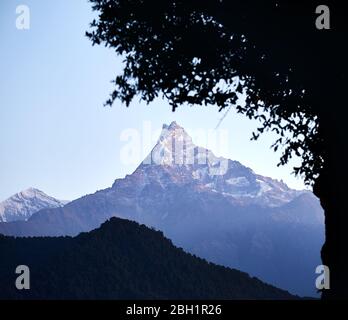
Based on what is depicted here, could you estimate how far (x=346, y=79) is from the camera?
16.0 meters

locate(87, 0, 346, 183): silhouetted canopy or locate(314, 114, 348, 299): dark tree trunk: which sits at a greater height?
locate(87, 0, 346, 183): silhouetted canopy

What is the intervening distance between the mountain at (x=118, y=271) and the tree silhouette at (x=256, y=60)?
59.3 m

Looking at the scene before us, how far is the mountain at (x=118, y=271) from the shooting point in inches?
3027

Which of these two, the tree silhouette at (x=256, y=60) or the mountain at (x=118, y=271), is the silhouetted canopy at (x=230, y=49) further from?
the mountain at (x=118, y=271)

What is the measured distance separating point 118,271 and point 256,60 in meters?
71.2

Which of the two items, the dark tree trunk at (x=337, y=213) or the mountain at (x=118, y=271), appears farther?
the mountain at (x=118, y=271)

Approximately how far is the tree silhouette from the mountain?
5933 centimetres

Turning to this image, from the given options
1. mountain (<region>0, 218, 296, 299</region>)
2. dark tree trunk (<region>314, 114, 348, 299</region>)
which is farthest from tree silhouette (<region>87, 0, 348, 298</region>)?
mountain (<region>0, 218, 296, 299</region>)

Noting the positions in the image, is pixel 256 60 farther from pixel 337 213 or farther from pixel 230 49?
pixel 337 213

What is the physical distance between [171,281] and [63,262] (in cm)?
1693

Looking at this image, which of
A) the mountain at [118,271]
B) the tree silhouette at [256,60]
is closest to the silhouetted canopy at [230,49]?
the tree silhouette at [256,60]

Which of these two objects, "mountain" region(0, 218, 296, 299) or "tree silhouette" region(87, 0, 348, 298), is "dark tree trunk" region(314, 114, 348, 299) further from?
"mountain" region(0, 218, 296, 299)

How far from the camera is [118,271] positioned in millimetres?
84875

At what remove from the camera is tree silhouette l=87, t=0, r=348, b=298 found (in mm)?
16047
